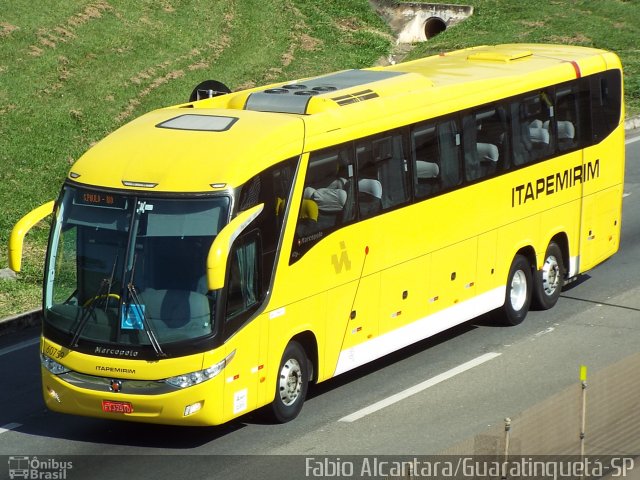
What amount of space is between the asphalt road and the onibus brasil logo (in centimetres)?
3

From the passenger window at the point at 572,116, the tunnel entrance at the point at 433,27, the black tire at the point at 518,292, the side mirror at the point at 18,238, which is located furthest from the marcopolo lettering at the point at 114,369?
the tunnel entrance at the point at 433,27

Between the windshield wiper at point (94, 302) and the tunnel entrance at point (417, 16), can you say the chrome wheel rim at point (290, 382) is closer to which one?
the windshield wiper at point (94, 302)

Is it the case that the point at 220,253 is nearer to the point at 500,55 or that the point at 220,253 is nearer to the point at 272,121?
the point at 272,121

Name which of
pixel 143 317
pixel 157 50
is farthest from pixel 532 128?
pixel 157 50

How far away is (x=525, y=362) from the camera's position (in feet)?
49.7

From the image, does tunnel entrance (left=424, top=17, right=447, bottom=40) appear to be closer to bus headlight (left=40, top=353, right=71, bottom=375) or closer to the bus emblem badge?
the bus emblem badge

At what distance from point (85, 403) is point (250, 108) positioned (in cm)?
377

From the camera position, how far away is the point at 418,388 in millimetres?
14234

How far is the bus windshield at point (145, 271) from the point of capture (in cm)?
1185

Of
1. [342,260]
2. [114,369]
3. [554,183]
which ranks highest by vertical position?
[342,260]

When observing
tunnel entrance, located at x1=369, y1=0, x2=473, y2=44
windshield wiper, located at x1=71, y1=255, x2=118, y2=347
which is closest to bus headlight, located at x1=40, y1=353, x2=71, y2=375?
windshield wiper, located at x1=71, y1=255, x2=118, y2=347

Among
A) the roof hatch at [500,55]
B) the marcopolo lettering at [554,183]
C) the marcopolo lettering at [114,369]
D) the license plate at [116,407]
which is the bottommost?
the license plate at [116,407]

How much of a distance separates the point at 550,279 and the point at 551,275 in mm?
56

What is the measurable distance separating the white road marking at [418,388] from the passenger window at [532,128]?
8.72 ft
